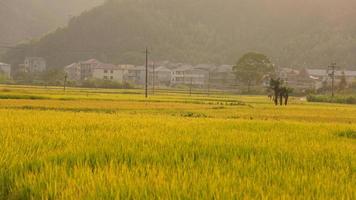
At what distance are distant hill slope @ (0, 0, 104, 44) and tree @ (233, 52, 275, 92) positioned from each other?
83.9 m

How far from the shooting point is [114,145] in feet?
18.9

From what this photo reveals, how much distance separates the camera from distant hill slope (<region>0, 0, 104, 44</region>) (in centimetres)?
15150

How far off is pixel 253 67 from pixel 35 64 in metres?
49.5

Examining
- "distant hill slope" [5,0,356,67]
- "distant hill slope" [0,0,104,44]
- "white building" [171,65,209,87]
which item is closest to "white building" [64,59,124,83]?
"distant hill slope" [5,0,356,67]

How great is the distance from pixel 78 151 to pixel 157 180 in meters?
1.91

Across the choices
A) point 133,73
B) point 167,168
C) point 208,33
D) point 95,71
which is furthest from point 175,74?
point 167,168

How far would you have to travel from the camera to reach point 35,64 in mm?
101250

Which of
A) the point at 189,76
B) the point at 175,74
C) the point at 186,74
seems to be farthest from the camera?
the point at 175,74

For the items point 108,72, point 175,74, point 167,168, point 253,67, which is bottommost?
point 167,168

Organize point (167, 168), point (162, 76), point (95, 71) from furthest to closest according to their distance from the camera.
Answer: point (162, 76), point (95, 71), point (167, 168)

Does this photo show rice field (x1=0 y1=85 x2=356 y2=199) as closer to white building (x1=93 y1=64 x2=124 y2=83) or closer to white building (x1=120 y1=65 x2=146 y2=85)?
white building (x1=93 y1=64 x2=124 y2=83)

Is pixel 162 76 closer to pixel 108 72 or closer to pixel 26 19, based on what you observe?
pixel 108 72

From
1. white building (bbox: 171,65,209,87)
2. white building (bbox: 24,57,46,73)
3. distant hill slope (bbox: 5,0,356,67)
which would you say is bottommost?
white building (bbox: 171,65,209,87)

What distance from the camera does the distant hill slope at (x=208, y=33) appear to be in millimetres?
108125
